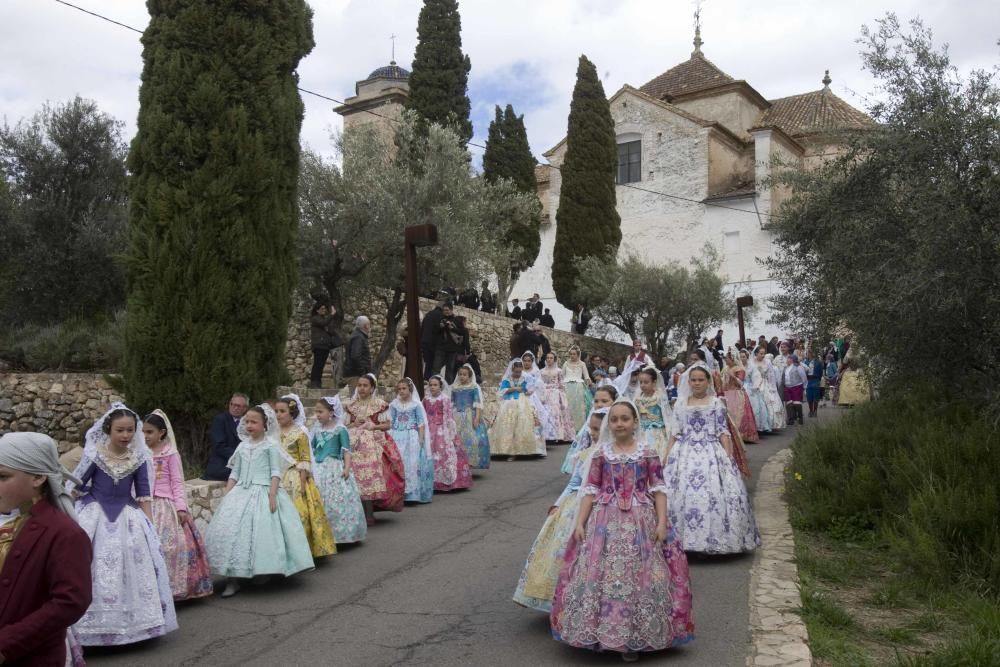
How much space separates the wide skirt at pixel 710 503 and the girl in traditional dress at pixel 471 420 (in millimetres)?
5562

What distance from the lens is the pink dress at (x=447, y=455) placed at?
12.3 m

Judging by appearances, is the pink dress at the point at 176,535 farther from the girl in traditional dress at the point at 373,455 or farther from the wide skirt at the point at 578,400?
the wide skirt at the point at 578,400

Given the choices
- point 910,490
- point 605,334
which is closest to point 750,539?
point 910,490

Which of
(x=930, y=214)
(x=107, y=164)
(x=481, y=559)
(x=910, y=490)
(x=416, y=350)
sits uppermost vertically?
(x=107, y=164)

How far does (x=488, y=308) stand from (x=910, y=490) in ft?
69.8

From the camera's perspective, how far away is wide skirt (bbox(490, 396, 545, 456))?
603 inches

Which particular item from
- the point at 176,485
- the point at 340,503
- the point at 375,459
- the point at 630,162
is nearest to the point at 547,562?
the point at 176,485

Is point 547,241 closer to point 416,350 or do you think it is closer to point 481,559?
point 416,350

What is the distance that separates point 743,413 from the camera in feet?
56.5

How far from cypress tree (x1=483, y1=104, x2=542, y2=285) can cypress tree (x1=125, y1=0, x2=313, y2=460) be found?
19858 millimetres

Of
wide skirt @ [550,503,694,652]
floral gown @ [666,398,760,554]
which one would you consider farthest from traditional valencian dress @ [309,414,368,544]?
wide skirt @ [550,503,694,652]

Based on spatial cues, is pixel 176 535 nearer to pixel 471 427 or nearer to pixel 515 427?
pixel 471 427

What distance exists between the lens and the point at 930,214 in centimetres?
895

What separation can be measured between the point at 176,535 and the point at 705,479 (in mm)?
4596
